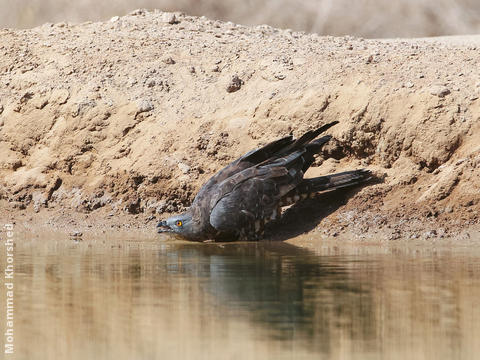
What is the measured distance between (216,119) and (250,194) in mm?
2653

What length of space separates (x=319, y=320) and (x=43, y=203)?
8864mm

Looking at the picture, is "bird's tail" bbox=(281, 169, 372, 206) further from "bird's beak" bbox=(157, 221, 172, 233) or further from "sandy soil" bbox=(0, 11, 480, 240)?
"bird's beak" bbox=(157, 221, 172, 233)

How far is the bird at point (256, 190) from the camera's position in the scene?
11648 millimetres

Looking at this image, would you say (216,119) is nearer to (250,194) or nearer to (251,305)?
(250,194)

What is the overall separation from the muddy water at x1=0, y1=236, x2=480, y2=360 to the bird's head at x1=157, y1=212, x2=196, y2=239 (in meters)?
1.21

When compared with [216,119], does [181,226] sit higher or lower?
lower

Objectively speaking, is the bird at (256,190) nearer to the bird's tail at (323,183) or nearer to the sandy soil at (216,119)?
the bird's tail at (323,183)

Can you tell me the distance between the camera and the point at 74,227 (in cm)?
1355

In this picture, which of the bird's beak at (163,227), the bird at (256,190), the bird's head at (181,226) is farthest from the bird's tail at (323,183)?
the bird's beak at (163,227)

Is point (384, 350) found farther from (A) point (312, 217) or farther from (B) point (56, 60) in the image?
(B) point (56, 60)

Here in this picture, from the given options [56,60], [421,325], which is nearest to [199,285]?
[421,325]

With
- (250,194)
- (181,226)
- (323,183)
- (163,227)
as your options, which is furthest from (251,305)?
(323,183)

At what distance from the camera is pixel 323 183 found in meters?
12.3

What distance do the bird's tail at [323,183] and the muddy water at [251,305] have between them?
66.2 inches
